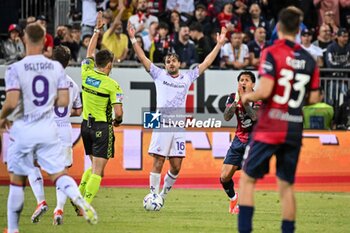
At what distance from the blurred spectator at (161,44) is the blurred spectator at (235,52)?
4.38ft

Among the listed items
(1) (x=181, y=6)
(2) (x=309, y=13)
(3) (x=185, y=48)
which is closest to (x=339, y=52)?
(2) (x=309, y=13)

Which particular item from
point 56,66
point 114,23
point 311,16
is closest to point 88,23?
point 114,23

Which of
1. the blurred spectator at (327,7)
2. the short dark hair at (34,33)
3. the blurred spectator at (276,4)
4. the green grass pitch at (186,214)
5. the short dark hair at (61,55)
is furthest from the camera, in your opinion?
the blurred spectator at (276,4)

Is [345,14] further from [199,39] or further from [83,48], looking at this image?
[83,48]

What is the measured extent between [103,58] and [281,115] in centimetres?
493

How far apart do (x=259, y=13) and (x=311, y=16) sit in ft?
6.55

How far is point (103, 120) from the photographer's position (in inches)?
616

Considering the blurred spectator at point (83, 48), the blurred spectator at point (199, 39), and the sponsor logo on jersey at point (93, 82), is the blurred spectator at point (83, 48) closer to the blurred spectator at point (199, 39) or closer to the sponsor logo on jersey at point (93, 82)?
the blurred spectator at point (199, 39)

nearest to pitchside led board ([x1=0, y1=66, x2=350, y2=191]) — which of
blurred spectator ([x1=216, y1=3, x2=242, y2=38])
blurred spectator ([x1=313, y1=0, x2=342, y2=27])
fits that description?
blurred spectator ([x1=216, y1=3, x2=242, y2=38])

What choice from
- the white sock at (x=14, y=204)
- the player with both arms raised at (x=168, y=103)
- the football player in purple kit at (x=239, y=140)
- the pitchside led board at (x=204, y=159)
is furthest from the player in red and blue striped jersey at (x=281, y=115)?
the pitchside led board at (x=204, y=159)

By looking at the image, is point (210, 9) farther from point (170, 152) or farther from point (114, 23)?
point (170, 152)

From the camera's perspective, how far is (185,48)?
77.9 ft

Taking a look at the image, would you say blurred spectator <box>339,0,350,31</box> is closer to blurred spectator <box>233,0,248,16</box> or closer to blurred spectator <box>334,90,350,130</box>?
blurred spectator <box>233,0,248,16</box>

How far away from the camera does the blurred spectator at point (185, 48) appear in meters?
23.6
